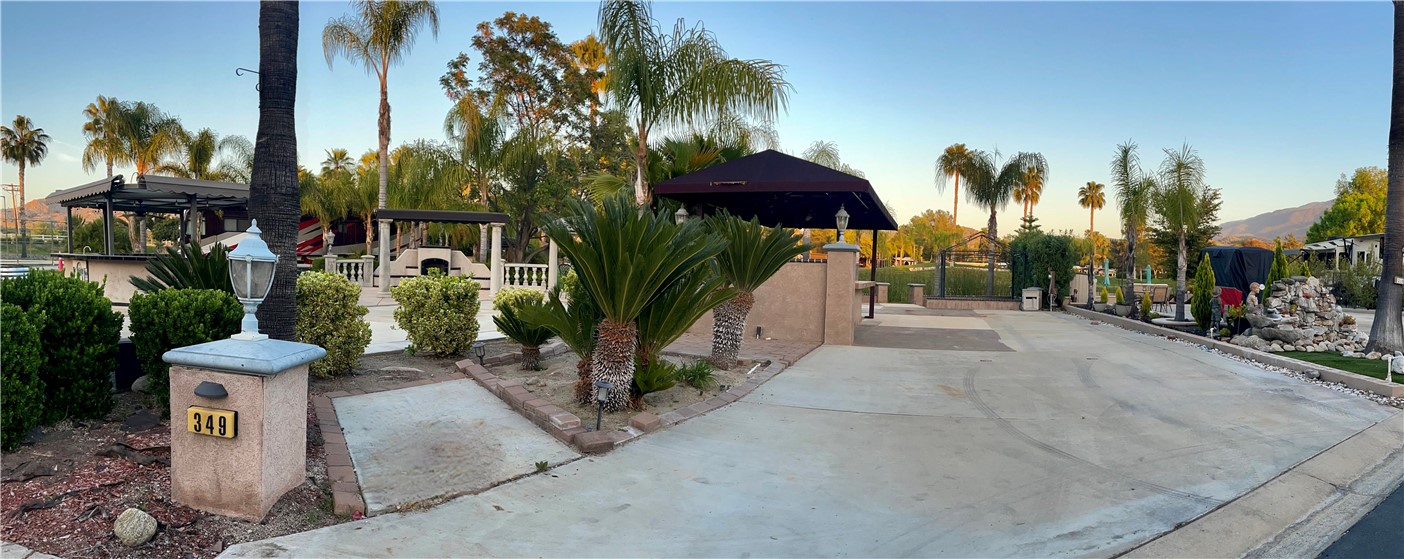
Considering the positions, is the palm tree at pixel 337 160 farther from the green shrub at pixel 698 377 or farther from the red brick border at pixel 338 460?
the green shrub at pixel 698 377

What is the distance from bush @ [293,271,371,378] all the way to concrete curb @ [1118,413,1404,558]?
6.10 meters

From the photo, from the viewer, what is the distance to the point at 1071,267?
61.8 ft

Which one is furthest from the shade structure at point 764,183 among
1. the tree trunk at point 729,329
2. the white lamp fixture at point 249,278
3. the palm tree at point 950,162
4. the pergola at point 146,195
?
the palm tree at point 950,162

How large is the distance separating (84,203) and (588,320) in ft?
47.9

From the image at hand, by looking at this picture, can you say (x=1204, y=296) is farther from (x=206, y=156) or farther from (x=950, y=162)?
(x=206, y=156)

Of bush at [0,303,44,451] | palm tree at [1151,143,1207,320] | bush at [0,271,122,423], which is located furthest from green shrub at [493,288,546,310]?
palm tree at [1151,143,1207,320]

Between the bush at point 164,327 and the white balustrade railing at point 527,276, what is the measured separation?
1348cm

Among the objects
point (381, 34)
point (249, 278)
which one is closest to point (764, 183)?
point (249, 278)

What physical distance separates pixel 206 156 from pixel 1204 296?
40393 millimetres

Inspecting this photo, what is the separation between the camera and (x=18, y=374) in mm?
3576

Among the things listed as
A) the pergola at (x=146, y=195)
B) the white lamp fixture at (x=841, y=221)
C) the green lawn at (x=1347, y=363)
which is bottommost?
the green lawn at (x=1347, y=363)

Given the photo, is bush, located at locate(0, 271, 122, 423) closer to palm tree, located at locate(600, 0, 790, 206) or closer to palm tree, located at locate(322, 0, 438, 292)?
palm tree, located at locate(600, 0, 790, 206)

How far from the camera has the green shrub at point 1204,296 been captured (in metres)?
11.9

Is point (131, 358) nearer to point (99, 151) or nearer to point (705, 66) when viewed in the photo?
point (705, 66)
